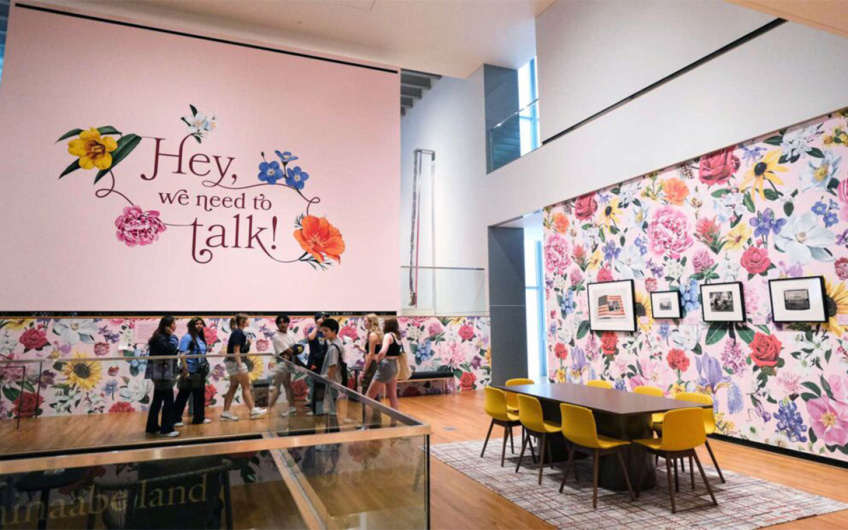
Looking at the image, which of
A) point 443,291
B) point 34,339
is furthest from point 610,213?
point 34,339

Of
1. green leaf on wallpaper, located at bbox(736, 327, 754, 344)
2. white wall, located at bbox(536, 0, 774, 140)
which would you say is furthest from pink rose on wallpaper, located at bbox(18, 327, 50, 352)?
green leaf on wallpaper, located at bbox(736, 327, 754, 344)

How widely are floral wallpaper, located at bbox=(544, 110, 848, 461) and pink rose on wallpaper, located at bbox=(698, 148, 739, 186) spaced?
1cm

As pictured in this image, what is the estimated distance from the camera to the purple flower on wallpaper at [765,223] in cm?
509

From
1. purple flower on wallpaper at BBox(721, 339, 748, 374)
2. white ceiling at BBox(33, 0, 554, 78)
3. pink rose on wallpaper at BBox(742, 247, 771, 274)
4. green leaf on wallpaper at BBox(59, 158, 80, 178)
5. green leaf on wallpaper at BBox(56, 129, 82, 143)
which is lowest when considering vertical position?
purple flower on wallpaper at BBox(721, 339, 748, 374)

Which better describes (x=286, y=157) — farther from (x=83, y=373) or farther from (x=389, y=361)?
(x=389, y=361)

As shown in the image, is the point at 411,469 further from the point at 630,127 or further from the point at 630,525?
the point at 630,127

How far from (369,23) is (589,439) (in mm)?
7952

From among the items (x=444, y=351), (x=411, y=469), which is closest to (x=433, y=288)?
(x=444, y=351)

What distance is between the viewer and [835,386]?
15.0 feet

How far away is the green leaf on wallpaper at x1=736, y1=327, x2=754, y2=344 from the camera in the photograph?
5309 mm

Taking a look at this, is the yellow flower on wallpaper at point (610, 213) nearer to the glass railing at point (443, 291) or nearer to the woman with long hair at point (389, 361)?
the glass railing at point (443, 291)

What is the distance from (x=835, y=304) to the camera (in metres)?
4.60

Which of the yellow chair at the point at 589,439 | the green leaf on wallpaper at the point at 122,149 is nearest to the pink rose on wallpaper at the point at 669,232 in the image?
the yellow chair at the point at 589,439

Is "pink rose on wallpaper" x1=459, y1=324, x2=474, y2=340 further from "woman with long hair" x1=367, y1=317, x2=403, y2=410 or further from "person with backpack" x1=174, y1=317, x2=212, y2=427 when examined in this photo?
"person with backpack" x1=174, y1=317, x2=212, y2=427
